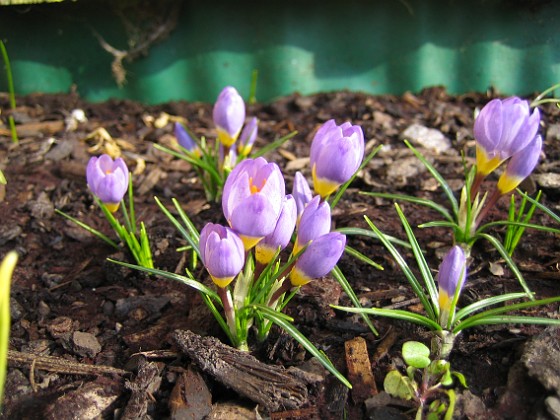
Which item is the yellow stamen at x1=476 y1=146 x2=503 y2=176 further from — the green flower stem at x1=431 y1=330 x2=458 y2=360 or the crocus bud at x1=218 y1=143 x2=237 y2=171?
the crocus bud at x1=218 y1=143 x2=237 y2=171

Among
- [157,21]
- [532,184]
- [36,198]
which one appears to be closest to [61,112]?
[157,21]

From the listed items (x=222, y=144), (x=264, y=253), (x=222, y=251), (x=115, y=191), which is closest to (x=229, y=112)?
(x=222, y=144)

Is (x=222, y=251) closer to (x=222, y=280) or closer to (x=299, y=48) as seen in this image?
(x=222, y=280)

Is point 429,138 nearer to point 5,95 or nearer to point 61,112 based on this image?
point 61,112

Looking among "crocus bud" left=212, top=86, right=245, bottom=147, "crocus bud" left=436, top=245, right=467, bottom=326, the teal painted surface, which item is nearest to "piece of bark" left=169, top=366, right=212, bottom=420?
"crocus bud" left=436, top=245, right=467, bottom=326

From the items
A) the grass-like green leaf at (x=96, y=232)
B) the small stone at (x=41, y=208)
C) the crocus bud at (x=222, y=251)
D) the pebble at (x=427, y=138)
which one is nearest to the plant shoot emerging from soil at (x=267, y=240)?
the crocus bud at (x=222, y=251)

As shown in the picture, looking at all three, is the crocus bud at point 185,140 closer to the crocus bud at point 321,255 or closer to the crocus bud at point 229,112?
the crocus bud at point 229,112

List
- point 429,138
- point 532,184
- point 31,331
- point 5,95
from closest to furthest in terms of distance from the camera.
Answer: point 31,331
point 532,184
point 429,138
point 5,95
